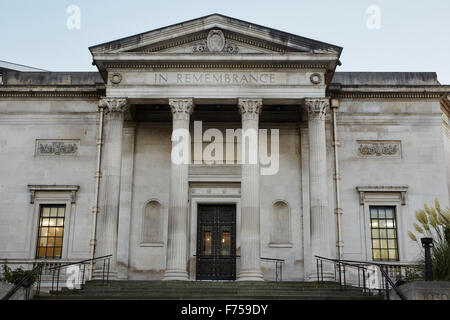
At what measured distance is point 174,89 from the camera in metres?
24.2

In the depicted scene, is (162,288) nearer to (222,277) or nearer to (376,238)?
(222,277)

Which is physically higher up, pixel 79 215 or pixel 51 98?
pixel 51 98

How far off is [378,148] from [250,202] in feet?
23.7

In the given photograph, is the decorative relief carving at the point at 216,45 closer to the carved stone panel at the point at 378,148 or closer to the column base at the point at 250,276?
the carved stone panel at the point at 378,148

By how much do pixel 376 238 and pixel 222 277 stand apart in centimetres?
674

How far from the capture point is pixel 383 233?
85.2 feet

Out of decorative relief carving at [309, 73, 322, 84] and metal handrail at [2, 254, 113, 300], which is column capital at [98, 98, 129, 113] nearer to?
metal handrail at [2, 254, 113, 300]

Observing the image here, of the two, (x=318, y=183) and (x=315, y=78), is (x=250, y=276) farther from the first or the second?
(x=315, y=78)

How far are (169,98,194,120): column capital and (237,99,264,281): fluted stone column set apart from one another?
200cm

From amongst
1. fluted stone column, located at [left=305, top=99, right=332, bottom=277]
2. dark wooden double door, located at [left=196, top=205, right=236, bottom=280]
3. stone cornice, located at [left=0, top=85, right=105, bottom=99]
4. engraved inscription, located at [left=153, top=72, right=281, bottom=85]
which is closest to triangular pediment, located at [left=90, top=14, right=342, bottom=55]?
engraved inscription, located at [left=153, top=72, right=281, bottom=85]

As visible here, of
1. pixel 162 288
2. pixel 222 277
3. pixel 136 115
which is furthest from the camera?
pixel 136 115

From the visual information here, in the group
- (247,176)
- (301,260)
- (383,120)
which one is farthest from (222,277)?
(383,120)

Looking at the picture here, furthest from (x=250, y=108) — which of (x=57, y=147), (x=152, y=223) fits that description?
(x=57, y=147)

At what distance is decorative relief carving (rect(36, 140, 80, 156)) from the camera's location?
2700cm
